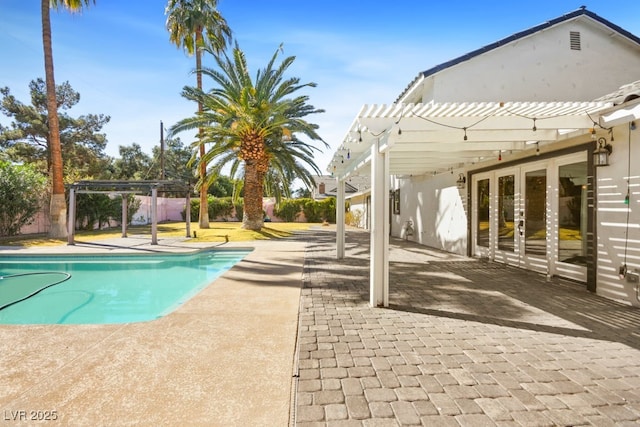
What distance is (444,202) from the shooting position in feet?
42.8

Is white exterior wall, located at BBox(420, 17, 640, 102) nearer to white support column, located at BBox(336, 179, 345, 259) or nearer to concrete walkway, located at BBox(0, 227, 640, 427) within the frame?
white support column, located at BBox(336, 179, 345, 259)

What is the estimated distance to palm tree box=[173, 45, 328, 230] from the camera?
16.1m

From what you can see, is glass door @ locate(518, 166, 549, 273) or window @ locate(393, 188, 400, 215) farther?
window @ locate(393, 188, 400, 215)

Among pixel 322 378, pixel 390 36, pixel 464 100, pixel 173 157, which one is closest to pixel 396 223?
pixel 464 100

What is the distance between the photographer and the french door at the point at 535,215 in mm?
7141

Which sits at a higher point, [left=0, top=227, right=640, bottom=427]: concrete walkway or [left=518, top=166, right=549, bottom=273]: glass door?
[left=518, top=166, right=549, bottom=273]: glass door

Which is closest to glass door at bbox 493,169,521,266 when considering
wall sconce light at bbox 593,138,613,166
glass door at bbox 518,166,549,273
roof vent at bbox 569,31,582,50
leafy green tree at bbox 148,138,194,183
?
glass door at bbox 518,166,549,273

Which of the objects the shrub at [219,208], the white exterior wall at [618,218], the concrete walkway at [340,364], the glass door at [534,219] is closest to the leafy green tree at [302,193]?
the shrub at [219,208]

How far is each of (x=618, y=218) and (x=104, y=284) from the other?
37.3ft

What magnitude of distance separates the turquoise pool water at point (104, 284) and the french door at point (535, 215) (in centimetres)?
815

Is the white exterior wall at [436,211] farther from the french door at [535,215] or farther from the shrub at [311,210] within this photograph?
the shrub at [311,210]

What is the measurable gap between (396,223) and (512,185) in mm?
9794

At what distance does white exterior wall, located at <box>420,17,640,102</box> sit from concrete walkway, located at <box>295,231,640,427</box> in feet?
24.5

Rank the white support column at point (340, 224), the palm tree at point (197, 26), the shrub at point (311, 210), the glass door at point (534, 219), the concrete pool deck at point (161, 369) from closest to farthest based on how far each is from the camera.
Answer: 1. the concrete pool deck at point (161, 369)
2. the glass door at point (534, 219)
3. the white support column at point (340, 224)
4. the palm tree at point (197, 26)
5. the shrub at point (311, 210)
